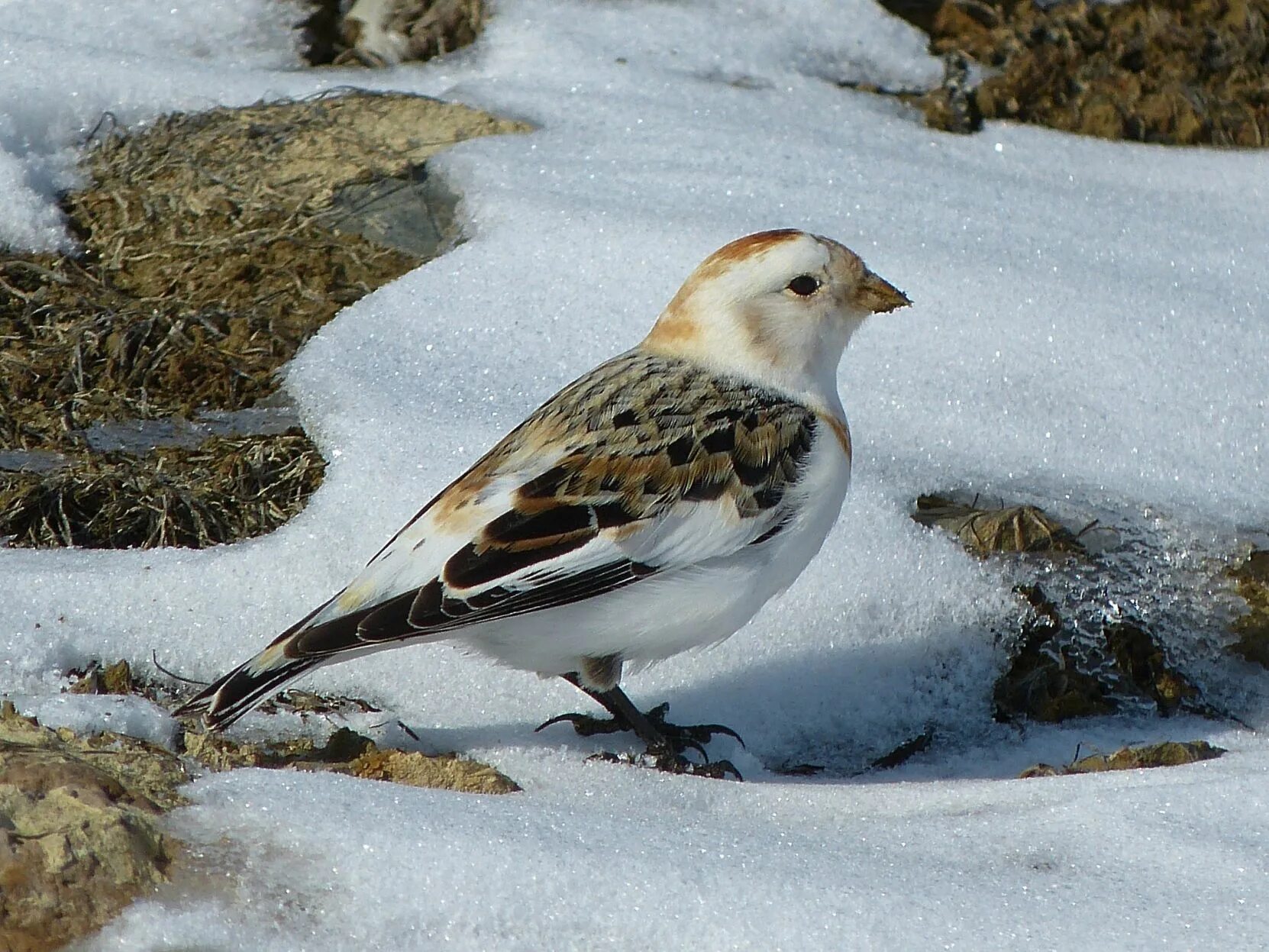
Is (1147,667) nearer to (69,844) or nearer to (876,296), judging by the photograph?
(876,296)

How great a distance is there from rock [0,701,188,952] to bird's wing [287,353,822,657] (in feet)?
1.87

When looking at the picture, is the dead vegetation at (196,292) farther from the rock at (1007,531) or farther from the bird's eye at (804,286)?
the rock at (1007,531)

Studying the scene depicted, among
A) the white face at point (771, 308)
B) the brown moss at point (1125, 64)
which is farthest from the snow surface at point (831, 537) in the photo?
the white face at point (771, 308)

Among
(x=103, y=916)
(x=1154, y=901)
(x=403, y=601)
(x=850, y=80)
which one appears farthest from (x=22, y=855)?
(x=850, y=80)

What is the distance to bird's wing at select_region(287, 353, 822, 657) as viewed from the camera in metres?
2.95

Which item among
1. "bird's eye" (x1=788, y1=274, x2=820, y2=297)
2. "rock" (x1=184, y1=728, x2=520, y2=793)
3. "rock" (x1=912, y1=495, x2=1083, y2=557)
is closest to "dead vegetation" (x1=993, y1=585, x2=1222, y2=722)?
"rock" (x1=912, y1=495, x2=1083, y2=557)

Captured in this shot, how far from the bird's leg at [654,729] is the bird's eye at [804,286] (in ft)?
3.02

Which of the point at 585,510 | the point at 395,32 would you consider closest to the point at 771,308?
the point at 585,510

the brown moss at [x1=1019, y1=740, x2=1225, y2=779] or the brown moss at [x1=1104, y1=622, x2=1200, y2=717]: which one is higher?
the brown moss at [x1=1019, y1=740, x2=1225, y2=779]

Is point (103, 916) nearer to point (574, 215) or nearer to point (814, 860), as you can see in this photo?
point (814, 860)

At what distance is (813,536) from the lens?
3.22m

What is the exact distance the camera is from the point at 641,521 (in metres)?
3.10

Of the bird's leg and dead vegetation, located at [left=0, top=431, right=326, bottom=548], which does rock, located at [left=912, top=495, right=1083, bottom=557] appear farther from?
dead vegetation, located at [left=0, top=431, right=326, bottom=548]

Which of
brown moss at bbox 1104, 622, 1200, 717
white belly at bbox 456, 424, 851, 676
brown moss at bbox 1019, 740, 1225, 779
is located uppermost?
white belly at bbox 456, 424, 851, 676
